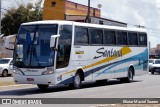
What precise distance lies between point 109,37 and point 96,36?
5.39ft

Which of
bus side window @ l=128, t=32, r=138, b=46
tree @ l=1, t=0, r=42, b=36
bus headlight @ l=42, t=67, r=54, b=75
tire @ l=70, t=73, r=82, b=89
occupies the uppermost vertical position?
tree @ l=1, t=0, r=42, b=36

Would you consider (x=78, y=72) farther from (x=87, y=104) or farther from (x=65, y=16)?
(x=65, y=16)

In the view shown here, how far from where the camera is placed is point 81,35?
23.4m

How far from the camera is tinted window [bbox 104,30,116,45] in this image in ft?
85.2

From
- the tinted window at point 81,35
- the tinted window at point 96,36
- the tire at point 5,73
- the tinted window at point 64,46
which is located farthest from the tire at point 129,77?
the tire at point 5,73

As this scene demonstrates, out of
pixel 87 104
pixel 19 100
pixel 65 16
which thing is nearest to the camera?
pixel 87 104

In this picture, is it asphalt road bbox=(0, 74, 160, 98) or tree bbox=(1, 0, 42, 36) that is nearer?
asphalt road bbox=(0, 74, 160, 98)

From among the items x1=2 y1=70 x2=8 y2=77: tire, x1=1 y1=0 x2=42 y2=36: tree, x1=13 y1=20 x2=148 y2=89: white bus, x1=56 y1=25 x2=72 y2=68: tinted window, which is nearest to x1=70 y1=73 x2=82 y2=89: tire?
x1=13 y1=20 x2=148 y2=89: white bus

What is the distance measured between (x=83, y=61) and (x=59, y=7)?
4278 cm

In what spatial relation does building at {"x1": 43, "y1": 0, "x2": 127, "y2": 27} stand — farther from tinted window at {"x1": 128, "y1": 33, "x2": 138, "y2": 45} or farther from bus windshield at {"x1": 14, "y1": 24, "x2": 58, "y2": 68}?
bus windshield at {"x1": 14, "y1": 24, "x2": 58, "y2": 68}

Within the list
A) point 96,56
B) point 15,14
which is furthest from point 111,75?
point 15,14

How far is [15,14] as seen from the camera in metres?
75.9

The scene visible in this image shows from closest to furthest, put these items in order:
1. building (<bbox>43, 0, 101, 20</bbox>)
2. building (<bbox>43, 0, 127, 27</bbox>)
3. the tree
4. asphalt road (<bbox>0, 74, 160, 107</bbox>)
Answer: asphalt road (<bbox>0, 74, 160, 107</bbox>) < building (<bbox>43, 0, 127, 27</bbox>) < building (<bbox>43, 0, 101, 20</bbox>) < the tree

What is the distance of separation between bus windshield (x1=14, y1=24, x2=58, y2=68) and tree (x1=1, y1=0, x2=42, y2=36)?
5443cm
